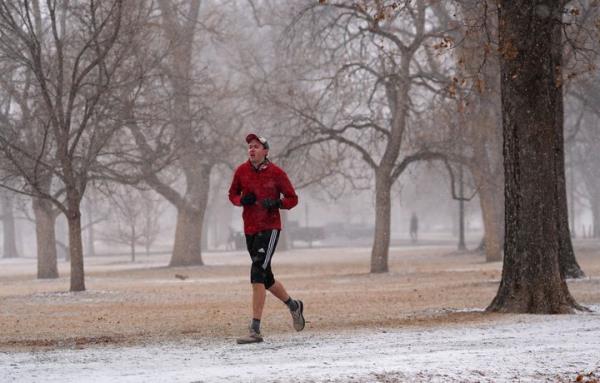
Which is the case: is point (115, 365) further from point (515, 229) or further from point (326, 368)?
point (515, 229)

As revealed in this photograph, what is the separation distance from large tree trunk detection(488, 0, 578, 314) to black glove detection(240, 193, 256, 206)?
405cm

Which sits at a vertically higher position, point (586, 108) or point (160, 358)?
point (586, 108)

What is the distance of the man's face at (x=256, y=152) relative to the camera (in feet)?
37.6

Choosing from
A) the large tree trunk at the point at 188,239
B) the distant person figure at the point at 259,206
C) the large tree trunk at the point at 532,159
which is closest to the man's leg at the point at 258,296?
the distant person figure at the point at 259,206

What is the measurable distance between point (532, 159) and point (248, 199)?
4181mm

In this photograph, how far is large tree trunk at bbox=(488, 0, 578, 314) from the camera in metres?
13.8

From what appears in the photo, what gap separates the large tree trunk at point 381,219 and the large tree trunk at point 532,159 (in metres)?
16.0

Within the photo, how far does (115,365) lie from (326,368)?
6.57 feet

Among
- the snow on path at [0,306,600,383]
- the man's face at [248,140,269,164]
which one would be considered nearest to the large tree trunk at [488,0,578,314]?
the snow on path at [0,306,600,383]

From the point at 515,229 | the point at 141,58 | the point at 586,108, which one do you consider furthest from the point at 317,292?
the point at 586,108

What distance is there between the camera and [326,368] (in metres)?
9.33

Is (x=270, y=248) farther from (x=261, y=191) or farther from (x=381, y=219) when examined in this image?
(x=381, y=219)

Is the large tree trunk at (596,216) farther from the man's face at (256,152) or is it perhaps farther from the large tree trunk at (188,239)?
the man's face at (256,152)

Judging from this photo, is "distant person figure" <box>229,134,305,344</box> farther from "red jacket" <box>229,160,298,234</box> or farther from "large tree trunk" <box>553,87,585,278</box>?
"large tree trunk" <box>553,87,585,278</box>
